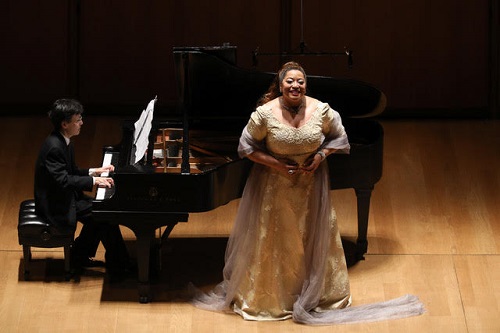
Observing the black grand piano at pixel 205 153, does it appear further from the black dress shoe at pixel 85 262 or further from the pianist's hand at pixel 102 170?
the black dress shoe at pixel 85 262

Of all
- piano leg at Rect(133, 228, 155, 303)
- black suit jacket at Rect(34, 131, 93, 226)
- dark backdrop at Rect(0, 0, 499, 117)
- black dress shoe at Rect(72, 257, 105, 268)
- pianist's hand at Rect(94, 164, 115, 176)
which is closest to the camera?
piano leg at Rect(133, 228, 155, 303)

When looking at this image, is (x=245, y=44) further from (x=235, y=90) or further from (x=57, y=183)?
(x=57, y=183)

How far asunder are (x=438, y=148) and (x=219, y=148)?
7.10ft

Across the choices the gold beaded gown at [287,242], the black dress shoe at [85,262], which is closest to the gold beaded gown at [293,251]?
the gold beaded gown at [287,242]

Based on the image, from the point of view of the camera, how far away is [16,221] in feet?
27.0

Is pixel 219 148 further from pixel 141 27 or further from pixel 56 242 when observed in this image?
pixel 141 27

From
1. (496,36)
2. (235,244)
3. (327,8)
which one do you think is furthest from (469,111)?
(235,244)

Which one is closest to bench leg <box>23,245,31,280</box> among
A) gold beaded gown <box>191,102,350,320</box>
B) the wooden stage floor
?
the wooden stage floor

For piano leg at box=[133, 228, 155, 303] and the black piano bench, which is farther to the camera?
the black piano bench

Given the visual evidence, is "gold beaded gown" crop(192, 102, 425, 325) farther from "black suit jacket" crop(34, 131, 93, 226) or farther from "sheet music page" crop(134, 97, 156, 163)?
"black suit jacket" crop(34, 131, 93, 226)

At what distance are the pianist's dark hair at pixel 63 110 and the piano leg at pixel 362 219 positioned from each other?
5.54ft

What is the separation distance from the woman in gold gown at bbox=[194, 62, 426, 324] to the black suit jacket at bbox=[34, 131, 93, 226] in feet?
2.84

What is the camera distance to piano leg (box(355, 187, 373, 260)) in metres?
7.71

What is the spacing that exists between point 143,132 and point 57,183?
1.80ft
